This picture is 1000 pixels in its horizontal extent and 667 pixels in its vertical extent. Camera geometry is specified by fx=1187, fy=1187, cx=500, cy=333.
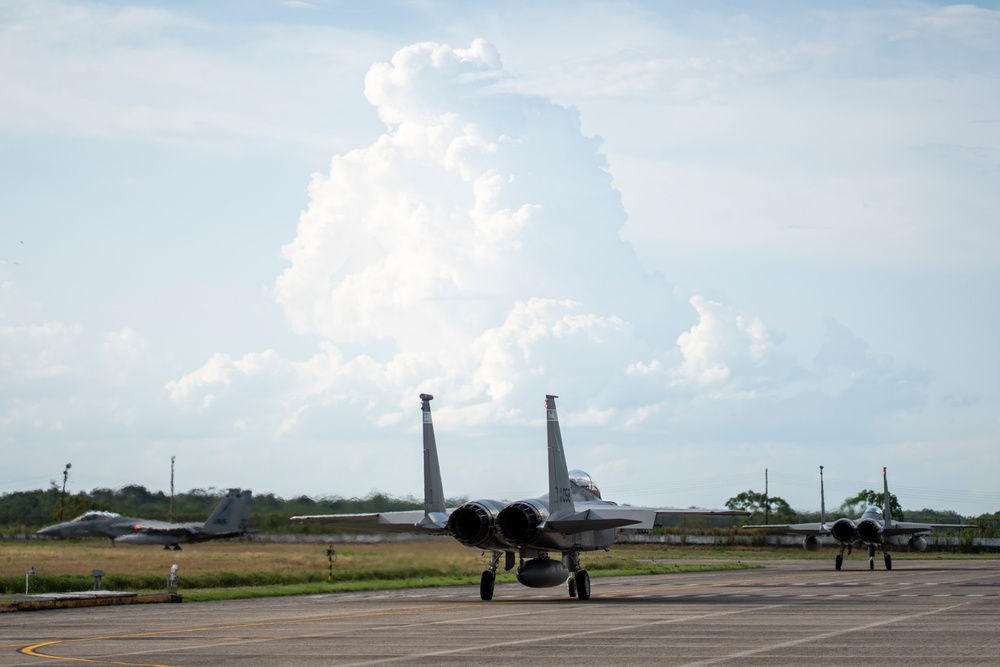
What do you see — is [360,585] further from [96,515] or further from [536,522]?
[96,515]

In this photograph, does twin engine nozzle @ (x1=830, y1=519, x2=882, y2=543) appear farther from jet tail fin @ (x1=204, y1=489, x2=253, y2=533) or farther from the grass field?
jet tail fin @ (x1=204, y1=489, x2=253, y2=533)

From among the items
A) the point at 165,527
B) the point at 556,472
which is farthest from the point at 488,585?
the point at 165,527

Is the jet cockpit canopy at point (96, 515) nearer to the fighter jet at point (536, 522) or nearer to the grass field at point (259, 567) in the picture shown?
the grass field at point (259, 567)

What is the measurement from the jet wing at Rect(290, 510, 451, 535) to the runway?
1.71 metres

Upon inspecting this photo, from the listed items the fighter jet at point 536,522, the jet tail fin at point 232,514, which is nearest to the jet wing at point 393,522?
the fighter jet at point 536,522

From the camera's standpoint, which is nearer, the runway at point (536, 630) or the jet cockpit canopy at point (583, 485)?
the runway at point (536, 630)

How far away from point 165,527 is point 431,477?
39.7 metres

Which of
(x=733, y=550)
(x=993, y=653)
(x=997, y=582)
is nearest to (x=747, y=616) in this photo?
(x=993, y=653)

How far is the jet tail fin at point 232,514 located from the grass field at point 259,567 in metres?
1.25

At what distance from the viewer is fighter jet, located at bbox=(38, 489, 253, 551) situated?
61.2m

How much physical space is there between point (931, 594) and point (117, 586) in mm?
21562

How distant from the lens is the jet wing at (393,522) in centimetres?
2834

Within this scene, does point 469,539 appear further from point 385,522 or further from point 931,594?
point 931,594

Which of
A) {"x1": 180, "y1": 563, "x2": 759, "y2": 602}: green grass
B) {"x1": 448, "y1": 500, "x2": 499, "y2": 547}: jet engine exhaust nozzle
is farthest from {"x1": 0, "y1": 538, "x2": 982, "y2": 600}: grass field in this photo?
{"x1": 448, "y1": 500, "x2": 499, "y2": 547}: jet engine exhaust nozzle
